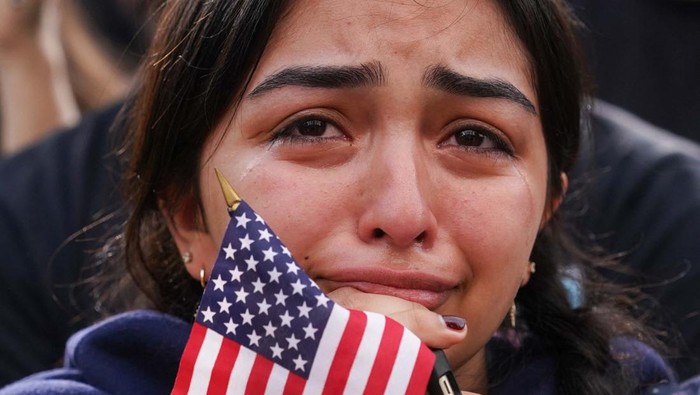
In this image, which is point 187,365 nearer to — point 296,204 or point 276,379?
point 276,379

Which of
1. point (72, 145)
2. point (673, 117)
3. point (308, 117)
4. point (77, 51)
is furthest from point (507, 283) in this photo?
point (77, 51)

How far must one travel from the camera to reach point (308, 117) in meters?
1.96

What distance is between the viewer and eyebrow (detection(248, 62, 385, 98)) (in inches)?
75.6

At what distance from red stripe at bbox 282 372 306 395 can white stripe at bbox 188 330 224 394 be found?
11 cm

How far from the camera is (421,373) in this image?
5.52ft

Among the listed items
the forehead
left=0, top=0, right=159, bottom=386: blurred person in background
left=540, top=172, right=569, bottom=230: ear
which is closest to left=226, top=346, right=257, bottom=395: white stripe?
the forehead

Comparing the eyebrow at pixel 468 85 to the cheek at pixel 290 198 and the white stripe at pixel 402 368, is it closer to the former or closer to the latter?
the cheek at pixel 290 198

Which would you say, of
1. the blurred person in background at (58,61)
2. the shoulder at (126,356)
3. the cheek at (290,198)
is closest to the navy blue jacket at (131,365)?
the shoulder at (126,356)

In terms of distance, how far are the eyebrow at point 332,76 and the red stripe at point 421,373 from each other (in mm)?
451

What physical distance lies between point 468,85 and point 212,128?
43 cm

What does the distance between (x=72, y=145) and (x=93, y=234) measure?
1.09ft

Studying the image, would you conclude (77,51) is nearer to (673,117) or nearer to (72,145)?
(72,145)

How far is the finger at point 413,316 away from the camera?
178 cm

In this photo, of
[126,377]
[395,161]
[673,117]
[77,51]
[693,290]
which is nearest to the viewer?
[395,161]
